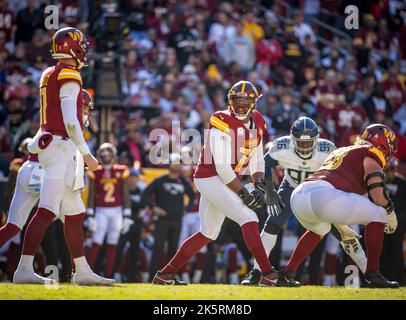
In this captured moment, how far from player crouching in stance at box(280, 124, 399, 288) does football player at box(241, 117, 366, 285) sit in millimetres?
769

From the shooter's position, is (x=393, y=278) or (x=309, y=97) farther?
(x=309, y=97)

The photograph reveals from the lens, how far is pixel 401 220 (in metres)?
12.9

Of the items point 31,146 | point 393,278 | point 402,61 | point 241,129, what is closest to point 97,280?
point 31,146

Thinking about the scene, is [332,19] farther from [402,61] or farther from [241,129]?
[241,129]

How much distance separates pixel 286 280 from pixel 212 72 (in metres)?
8.34

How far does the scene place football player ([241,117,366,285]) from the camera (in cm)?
955

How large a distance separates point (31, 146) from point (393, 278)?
20.0 feet

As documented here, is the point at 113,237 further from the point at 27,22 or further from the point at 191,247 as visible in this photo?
the point at 27,22

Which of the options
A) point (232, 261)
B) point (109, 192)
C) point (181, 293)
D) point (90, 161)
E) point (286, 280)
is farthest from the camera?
point (232, 261)

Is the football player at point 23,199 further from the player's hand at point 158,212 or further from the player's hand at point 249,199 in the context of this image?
the player's hand at point 158,212

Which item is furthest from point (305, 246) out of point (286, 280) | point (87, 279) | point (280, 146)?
point (87, 279)

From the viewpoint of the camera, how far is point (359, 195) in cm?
842

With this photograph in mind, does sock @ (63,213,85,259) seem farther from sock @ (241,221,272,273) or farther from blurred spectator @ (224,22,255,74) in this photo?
blurred spectator @ (224,22,255,74)

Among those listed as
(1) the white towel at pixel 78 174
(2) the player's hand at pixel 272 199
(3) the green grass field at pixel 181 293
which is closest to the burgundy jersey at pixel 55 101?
(1) the white towel at pixel 78 174
